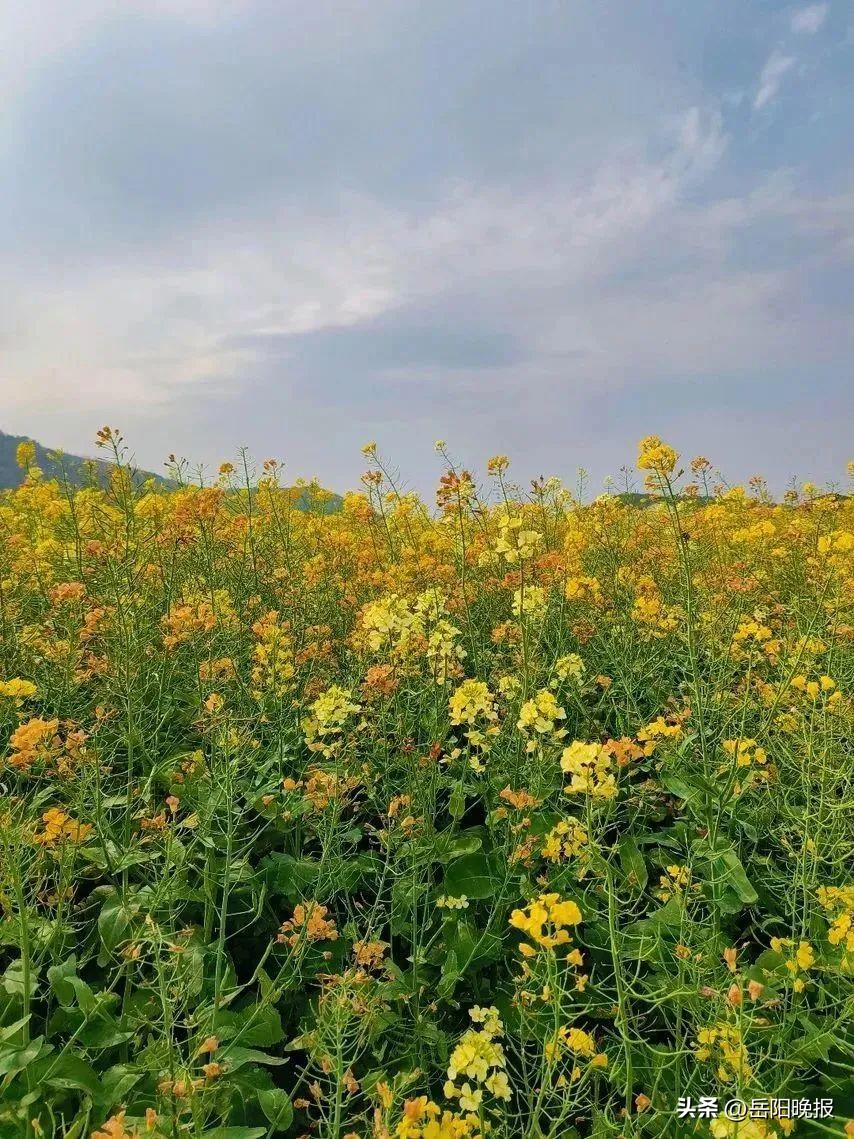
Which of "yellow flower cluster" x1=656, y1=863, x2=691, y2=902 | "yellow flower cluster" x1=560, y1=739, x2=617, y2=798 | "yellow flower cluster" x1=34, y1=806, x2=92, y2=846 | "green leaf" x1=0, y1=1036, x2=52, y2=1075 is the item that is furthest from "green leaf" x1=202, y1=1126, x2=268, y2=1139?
"yellow flower cluster" x1=656, y1=863, x2=691, y2=902

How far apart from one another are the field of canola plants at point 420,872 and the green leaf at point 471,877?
0.04ft

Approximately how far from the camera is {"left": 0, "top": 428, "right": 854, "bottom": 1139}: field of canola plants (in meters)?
1.51

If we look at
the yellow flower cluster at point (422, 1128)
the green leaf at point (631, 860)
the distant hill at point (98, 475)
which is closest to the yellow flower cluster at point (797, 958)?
the green leaf at point (631, 860)

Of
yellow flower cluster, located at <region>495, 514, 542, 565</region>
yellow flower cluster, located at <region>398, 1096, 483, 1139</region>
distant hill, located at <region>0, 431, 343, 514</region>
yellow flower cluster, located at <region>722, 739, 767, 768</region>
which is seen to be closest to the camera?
yellow flower cluster, located at <region>398, 1096, 483, 1139</region>

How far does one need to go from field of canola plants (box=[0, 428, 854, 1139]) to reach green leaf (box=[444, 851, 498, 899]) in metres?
0.01

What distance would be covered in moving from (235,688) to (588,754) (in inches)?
72.2

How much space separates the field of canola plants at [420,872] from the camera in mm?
1515

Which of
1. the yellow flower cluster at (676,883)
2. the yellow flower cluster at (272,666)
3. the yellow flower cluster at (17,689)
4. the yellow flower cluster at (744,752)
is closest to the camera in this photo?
the yellow flower cluster at (676,883)

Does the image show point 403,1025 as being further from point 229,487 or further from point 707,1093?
point 229,487

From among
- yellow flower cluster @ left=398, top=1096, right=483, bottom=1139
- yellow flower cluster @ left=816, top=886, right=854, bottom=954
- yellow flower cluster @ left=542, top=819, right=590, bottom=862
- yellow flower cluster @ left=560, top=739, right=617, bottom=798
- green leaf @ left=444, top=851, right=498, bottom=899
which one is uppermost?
yellow flower cluster @ left=560, top=739, right=617, bottom=798

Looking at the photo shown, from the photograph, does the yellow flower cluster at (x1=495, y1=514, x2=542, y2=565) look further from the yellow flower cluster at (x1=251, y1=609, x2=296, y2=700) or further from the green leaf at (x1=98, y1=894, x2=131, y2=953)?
the green leaf at (x1=98, y1=894, x2=131, y2=953)

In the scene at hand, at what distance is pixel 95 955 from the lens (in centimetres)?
205

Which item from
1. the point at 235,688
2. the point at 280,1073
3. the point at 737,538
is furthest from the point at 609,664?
the point at 280,1073

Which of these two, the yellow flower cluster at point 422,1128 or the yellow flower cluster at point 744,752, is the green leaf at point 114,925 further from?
the yellow flower cluster at point 744,752
